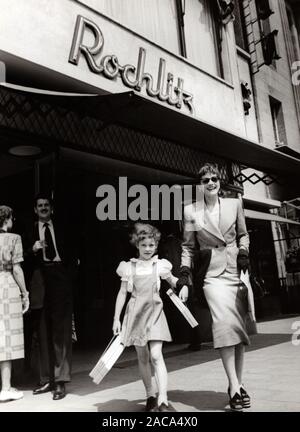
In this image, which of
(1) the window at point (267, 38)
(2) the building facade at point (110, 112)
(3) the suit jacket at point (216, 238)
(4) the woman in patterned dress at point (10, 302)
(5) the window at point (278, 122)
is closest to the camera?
(3) the suit jacket at point (216, 238)

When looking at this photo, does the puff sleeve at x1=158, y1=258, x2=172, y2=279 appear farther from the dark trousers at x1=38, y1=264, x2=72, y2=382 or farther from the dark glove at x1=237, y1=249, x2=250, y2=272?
the dark trousers at x1=38, y1=264, x2=72, y2=382

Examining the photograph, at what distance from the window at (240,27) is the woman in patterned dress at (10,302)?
12.2 metres

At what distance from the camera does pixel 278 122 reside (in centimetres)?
1639

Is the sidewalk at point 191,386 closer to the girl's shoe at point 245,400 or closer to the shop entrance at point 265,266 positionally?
the girl's shoe at point 245,400

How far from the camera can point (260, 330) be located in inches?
405

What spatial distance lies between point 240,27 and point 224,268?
43.5 ft

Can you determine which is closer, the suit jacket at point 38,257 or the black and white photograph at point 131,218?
the black and white photograph at point 131,218

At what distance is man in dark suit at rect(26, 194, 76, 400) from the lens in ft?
16.3

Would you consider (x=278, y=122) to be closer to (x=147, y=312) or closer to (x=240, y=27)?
(x=240, y=27)

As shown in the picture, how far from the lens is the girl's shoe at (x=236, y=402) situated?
3.67 m

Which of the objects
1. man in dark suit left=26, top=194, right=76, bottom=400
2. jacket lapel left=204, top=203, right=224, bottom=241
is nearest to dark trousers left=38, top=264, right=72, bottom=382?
man in dark suit left=26, top=194, right=76, bottom=400

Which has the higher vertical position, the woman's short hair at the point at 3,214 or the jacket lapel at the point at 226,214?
the woman's short hair at the point at 3,214
